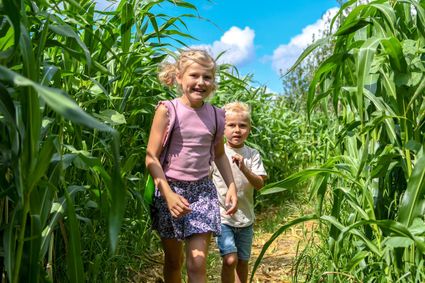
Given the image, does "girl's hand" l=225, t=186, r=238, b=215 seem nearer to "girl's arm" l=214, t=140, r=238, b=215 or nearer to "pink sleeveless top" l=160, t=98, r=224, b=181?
"girl's arm" l=214, t=140, r=238, b=215

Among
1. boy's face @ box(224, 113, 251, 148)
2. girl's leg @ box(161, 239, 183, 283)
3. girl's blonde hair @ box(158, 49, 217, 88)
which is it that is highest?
girl's blonde hair @ box(158, 49, 217, 88)

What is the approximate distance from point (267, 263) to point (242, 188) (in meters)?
1.19

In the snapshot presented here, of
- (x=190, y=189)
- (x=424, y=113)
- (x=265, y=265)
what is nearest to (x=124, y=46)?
(x=190, y=189)

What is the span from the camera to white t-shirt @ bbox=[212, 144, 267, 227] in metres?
3.01

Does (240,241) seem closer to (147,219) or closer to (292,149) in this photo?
(147,219)

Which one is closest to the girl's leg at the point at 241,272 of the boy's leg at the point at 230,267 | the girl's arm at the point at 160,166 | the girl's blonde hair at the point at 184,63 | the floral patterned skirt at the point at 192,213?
the boy's leg at the point at 230,267

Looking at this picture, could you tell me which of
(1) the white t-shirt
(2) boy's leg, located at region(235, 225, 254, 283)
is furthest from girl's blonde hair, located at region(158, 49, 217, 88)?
(2) boy's leg, located at region(235, 225, 254, 283)

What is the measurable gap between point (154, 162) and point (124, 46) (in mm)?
696

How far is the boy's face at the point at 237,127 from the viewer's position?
313 centimetres

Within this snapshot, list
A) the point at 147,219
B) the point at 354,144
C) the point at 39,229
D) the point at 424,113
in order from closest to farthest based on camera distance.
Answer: the point at 39,229 < the point at 424,113 < the point at 354,144 < the point at 147,219

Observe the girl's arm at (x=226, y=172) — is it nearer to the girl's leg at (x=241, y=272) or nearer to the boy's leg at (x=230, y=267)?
the boy's leg at (x=230, y=267)

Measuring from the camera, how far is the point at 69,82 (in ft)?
7.75

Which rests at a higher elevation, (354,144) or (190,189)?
(354,144)

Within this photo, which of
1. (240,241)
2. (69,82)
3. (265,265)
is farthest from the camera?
(265,265)
